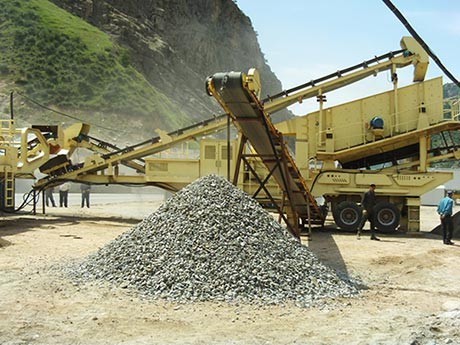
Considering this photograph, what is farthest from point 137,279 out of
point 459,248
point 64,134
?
point 64,134

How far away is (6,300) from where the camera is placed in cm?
707

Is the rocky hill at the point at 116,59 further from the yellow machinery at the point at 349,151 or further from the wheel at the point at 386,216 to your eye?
the wheel at the point at 386,216

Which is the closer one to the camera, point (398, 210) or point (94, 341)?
point (94, 341)

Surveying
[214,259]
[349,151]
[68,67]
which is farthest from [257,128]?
[68,67]

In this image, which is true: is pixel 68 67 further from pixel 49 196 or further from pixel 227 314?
pixel 227 314

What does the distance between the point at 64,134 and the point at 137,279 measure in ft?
39.8

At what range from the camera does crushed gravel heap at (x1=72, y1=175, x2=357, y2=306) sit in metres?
7.30

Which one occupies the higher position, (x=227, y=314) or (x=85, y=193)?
(x=85, y=193)

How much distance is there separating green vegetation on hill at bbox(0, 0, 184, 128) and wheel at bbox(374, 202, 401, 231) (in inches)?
1328

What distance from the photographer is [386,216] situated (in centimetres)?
1548

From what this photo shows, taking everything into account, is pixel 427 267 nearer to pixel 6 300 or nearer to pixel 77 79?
Answer: pixel 6 300

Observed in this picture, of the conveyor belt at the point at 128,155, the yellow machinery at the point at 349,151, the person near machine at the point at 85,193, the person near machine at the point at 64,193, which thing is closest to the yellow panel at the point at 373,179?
the yellow machinery at the point at 349,151

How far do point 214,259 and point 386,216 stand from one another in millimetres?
9072

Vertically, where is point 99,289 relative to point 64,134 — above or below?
below
